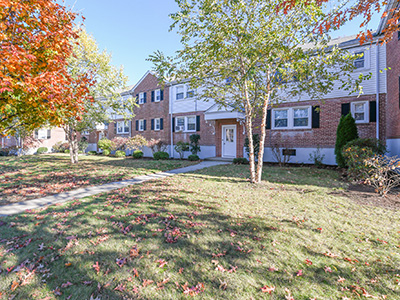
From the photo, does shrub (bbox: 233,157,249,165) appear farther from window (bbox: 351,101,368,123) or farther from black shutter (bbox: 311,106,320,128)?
window (bbox: 351,101,368,123)

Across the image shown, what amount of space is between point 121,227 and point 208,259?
1.75m

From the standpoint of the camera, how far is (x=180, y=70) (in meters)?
6.49

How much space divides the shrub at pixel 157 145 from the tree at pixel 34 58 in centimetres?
1277

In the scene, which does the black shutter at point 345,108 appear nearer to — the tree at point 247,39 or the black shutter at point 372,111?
the black shutter at point 372,111

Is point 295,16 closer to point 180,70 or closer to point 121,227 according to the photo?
point 180,70

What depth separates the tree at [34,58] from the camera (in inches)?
132

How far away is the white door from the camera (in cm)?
1508

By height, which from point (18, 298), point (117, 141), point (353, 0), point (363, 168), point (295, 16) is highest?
point (295, 16)

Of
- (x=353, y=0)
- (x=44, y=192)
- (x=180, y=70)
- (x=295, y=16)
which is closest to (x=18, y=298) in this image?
(x=44, y=192)

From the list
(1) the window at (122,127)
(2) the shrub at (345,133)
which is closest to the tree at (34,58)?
(2) the shrub at (345,133)

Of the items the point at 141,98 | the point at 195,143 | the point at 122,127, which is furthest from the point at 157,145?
the point at 122,127

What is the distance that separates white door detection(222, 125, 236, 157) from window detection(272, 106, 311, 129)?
117 inches

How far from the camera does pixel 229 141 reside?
1530 cm

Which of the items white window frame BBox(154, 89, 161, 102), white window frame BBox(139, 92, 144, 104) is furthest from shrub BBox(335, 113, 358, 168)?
white window frame BBox(139, 92, 144, 104)
